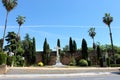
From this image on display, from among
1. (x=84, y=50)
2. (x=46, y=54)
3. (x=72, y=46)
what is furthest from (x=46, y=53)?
(x=84, y=50)

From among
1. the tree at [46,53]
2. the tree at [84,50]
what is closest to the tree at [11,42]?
the tree at [46,53]

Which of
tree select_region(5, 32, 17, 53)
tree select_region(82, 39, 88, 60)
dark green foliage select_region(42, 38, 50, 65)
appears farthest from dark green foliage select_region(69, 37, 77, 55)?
tree select_region(5, 32, 17, 53)

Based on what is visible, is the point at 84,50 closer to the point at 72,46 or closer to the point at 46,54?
the point at 72,46

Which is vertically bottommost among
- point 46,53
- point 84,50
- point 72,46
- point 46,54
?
point 46,54

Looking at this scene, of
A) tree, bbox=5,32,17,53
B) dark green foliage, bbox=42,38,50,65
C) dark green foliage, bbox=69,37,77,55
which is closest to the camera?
tree, bbox=5,32,17,53

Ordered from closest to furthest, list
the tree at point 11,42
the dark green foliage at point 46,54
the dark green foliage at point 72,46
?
the tree at point 11,42, the dark green foliage at point 46,54, the dark green foliage at point 72,46

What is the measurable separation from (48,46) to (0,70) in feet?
183

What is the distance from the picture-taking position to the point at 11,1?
59469 millimetres

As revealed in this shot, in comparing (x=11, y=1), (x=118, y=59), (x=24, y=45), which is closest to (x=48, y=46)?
(x=24, y=45)

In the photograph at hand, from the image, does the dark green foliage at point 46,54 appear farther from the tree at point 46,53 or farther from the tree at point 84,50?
the tree at point 84,50

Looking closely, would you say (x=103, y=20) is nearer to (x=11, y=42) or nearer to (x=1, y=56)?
(x=11, y=42)

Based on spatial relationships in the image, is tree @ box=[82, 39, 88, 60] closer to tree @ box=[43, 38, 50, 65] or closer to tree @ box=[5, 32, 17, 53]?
tree @ box=[43, 38, 50, 65]

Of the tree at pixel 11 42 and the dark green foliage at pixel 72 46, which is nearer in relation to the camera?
the tree at pixel 11 42

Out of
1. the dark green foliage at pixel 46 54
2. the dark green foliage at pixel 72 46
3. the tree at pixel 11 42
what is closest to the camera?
the tree at pixel 11 42
